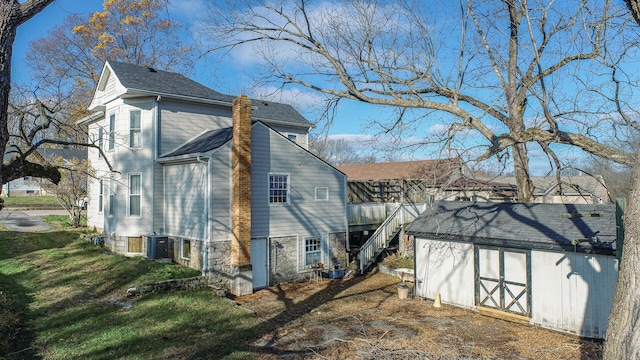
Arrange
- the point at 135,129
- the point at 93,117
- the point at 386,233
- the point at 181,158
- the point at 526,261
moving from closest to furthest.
→ 1. the point at 526,261
2. the point at 181,158
3. the point at 135,129
4. the point at 386,233
5. the point at 93,117

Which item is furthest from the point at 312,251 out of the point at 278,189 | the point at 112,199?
the point at 112,199

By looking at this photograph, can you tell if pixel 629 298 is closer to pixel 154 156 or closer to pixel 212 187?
pixel 212 187

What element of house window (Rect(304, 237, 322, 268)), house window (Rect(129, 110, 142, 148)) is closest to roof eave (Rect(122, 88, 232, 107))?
house window (Rect(129, 110, 142, 148))

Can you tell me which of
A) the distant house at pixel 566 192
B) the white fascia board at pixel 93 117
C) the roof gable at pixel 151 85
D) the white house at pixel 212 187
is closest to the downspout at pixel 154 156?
the white house at pixel 212 187

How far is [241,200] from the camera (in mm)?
14406

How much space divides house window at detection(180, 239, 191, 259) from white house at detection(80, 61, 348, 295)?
4 centimetres

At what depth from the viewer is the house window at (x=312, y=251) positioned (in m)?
17.0

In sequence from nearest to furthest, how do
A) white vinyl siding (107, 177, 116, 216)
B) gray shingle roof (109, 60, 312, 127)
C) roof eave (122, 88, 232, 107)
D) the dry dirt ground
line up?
1. the dry dirt ground
2. roof eave (122, 88, 232, 107)
3. gray shingle roof (109, 60, 312, 127)
4. white vinyl siding (107, 177, 116, 216)

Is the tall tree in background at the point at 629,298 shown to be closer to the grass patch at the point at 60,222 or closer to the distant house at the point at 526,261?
the distant house at the point at 526,261

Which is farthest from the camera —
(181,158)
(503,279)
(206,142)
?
(206,142)

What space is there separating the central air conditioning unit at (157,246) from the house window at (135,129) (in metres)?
4.02

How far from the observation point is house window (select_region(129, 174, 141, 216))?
1714cm

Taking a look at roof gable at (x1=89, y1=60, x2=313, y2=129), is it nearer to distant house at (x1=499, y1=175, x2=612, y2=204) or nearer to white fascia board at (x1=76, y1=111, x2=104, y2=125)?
white fascia board at (x1=76, y1=111, x2=104, y2=125)

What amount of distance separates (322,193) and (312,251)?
252 cm
